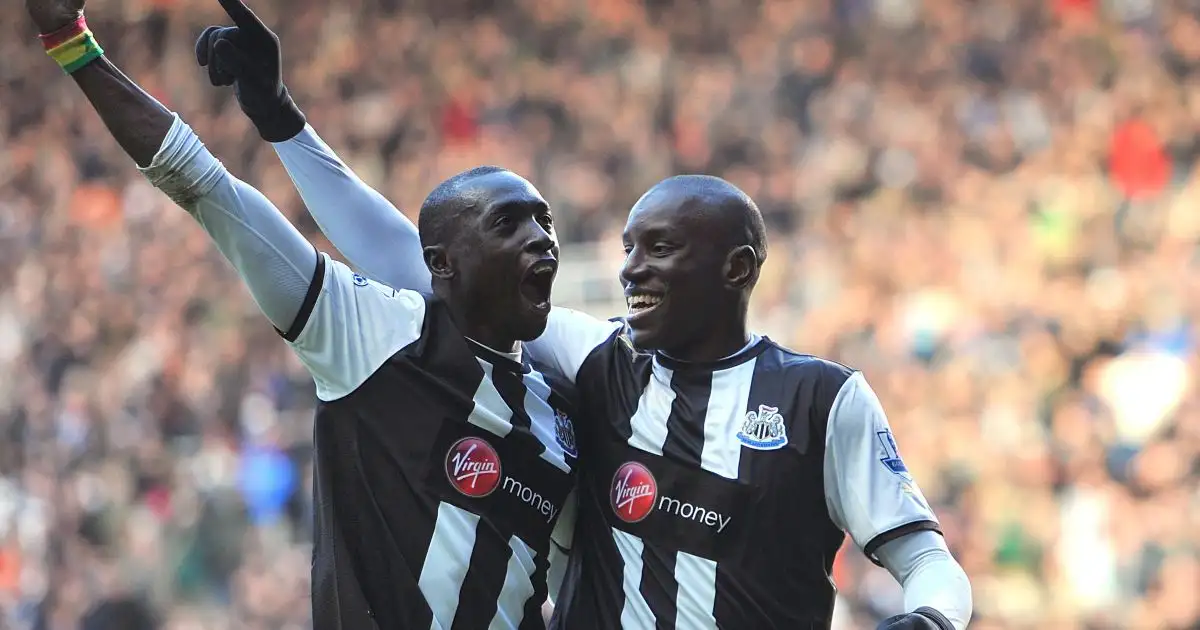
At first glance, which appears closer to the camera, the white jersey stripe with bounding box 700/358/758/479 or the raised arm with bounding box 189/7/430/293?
the white jersey stripe with bounding box 700/358/758/479

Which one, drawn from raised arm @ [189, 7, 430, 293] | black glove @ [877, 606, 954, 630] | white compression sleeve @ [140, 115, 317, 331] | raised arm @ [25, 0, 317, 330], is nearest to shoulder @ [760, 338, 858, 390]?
black glove @ [877, 606, 954, 630]

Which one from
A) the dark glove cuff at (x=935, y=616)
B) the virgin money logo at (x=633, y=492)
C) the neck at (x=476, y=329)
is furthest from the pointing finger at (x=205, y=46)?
the dark glove cuff at (x=935, y=616)

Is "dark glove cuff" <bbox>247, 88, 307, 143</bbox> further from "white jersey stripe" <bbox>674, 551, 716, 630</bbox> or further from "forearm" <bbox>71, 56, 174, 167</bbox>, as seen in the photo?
"white jersey stripe" <bbox>674, 551, 716, 630</bbox>

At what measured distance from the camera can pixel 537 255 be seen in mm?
4207

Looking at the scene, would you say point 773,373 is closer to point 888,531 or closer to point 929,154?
point 888,531

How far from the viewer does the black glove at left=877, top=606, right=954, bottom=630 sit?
12.0 ft

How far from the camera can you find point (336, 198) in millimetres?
4664

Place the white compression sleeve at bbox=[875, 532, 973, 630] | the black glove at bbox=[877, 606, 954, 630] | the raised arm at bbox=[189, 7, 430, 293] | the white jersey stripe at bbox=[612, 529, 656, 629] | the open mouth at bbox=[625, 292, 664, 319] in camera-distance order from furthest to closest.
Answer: the raised arm at bbox=[189, 7, 430, 293] < the open mouth at bbox=[625, 292, 664, 319] < the white jersey stripe at bbox=[612, 529, 656, 629] < the white compression sleeve at bbox=[875, 532, 973, 630] < the black glove at bbox=[877, 606, 954, 630]

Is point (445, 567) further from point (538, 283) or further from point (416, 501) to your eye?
point (538, 283)

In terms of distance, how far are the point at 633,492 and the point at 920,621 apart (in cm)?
84

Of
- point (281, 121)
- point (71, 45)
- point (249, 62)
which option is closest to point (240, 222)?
point (71, 45)

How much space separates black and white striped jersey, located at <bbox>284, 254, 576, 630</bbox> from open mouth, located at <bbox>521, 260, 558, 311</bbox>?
8.4 inches

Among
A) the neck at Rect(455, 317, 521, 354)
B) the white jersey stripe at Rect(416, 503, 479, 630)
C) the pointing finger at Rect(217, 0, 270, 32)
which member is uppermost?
the pointing finger at Rect(217, 0, 270, 32)

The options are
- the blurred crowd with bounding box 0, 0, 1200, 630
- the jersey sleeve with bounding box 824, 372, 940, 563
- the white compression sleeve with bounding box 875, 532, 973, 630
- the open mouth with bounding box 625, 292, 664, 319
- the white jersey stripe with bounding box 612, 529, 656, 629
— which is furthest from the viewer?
the blurred crowd with bounding box 0, 0, 1200, 630
